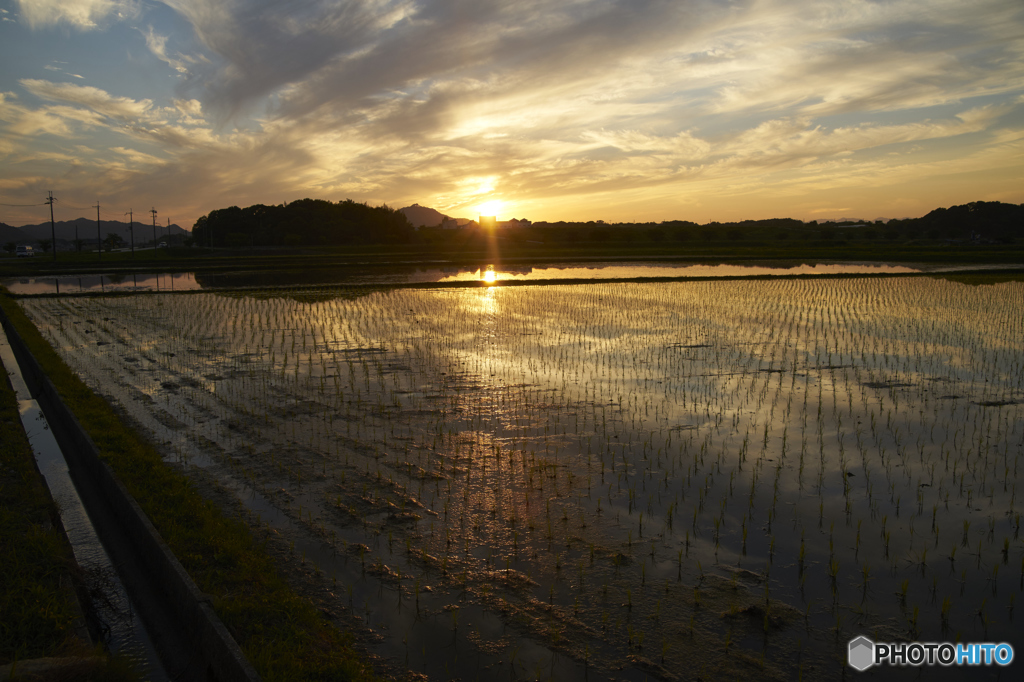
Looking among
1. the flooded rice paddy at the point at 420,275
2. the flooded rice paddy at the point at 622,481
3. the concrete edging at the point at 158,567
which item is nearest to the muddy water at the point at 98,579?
the concrete edging at the point at 158,567

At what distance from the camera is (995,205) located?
92.6 m

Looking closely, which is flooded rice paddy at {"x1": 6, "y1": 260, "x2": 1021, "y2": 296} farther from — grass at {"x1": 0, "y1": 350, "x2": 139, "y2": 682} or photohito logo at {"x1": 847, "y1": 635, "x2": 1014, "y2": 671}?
photohito logo at {"x1": 847, "y1": 635, "x2": 1014, "y2": 671}

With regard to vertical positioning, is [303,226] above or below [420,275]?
above

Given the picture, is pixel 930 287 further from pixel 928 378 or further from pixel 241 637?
pixel 241 637

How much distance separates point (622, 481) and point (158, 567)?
410cm

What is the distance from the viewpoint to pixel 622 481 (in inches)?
233

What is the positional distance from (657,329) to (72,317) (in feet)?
58.2

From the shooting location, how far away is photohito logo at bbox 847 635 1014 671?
3.48 meters

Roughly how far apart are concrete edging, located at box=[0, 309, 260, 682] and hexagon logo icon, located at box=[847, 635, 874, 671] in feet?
11.1

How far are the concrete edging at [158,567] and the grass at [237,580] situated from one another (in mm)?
110

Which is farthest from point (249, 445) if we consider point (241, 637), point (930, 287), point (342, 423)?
point (930, 287)

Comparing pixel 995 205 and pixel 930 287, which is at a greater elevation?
pixel 995 205

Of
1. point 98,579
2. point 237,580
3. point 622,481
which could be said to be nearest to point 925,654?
point 622,481

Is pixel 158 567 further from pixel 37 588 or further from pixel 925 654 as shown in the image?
pixel 925 654
